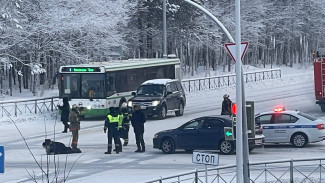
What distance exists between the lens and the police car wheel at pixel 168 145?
91.1 ft

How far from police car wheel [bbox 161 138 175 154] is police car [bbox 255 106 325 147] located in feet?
9.90

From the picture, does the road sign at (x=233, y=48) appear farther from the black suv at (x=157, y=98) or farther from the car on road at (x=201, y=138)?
the black suv at (x=157, y=98)

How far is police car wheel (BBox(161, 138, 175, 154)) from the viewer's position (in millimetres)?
27781

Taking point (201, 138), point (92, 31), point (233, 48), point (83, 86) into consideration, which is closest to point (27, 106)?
point (83, 86)

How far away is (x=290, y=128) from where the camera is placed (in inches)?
1119

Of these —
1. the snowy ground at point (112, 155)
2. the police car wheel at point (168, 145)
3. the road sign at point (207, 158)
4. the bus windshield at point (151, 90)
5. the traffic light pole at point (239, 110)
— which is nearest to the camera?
the road sign at point (207, 158)

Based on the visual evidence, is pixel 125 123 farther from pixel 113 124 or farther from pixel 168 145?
pixel 168 145

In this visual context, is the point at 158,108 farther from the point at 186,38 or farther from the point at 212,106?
the point at 186,38

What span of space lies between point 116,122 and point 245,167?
9923mm

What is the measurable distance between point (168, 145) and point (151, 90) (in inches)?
474

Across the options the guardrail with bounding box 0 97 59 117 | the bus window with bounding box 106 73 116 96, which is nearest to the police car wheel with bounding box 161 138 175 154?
the bus window with bounding box 106 73 116 96

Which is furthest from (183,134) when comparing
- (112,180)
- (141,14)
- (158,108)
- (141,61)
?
(141,14)

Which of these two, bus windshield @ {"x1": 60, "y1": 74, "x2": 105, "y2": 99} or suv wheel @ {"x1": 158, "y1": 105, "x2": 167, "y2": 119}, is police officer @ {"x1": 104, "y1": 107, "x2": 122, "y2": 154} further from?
bus windshield @ {"x1": 60, "y1": 74, "x2": 105, "y2": 99}

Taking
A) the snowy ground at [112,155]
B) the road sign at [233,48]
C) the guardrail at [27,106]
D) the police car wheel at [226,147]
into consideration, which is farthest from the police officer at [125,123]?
the guardrail at [27,106]
